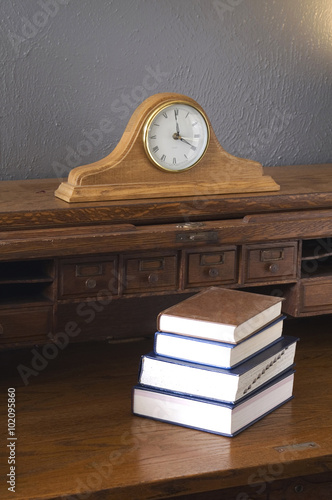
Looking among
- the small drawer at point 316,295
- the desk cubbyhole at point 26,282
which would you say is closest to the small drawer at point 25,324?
the desk cubbyhole at point 26,282

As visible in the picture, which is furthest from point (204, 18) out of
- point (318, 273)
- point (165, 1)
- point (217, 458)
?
point (217, 458)

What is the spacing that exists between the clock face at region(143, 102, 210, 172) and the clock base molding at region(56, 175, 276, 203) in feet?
0.17

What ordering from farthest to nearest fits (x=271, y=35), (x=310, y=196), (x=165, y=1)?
(x=271, y=35) → (x=165, y=1) → (x=310, y=196)

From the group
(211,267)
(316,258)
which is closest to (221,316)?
(211,267)

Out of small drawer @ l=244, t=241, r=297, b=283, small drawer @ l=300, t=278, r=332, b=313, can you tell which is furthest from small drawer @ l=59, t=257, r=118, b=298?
small drawer @ l=300, t=278, r=332, b=313

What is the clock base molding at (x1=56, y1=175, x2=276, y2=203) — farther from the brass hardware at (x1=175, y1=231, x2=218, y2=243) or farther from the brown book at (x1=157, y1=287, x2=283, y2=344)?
the brown book at (x1=157, y1=287, x2=283, y2=344)

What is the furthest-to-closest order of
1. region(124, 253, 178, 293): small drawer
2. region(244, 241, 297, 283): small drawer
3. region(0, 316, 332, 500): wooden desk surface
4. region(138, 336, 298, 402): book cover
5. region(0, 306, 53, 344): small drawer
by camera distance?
1. region(244, 241, 297, 283): small drawer
2. region(124, 253, 178, 293): small drawer
3. region(0, 306, 53, 344): small drawer
4. region(138, 336, 298, 402): book cover
5. region(0, 316, 332, 500): wooden desk surface

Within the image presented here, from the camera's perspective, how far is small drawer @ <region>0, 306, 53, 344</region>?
1777 millimetres

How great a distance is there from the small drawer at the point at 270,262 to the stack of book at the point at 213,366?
0.78ft

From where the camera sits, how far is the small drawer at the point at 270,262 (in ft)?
6.57

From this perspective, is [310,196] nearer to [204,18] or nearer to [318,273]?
[318,273]

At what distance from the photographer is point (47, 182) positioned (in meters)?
2.21

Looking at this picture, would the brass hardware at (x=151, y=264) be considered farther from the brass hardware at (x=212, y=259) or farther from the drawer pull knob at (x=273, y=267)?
the drawer pull knob at (x=273, y=267)

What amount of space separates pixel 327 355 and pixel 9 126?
3.70ft
